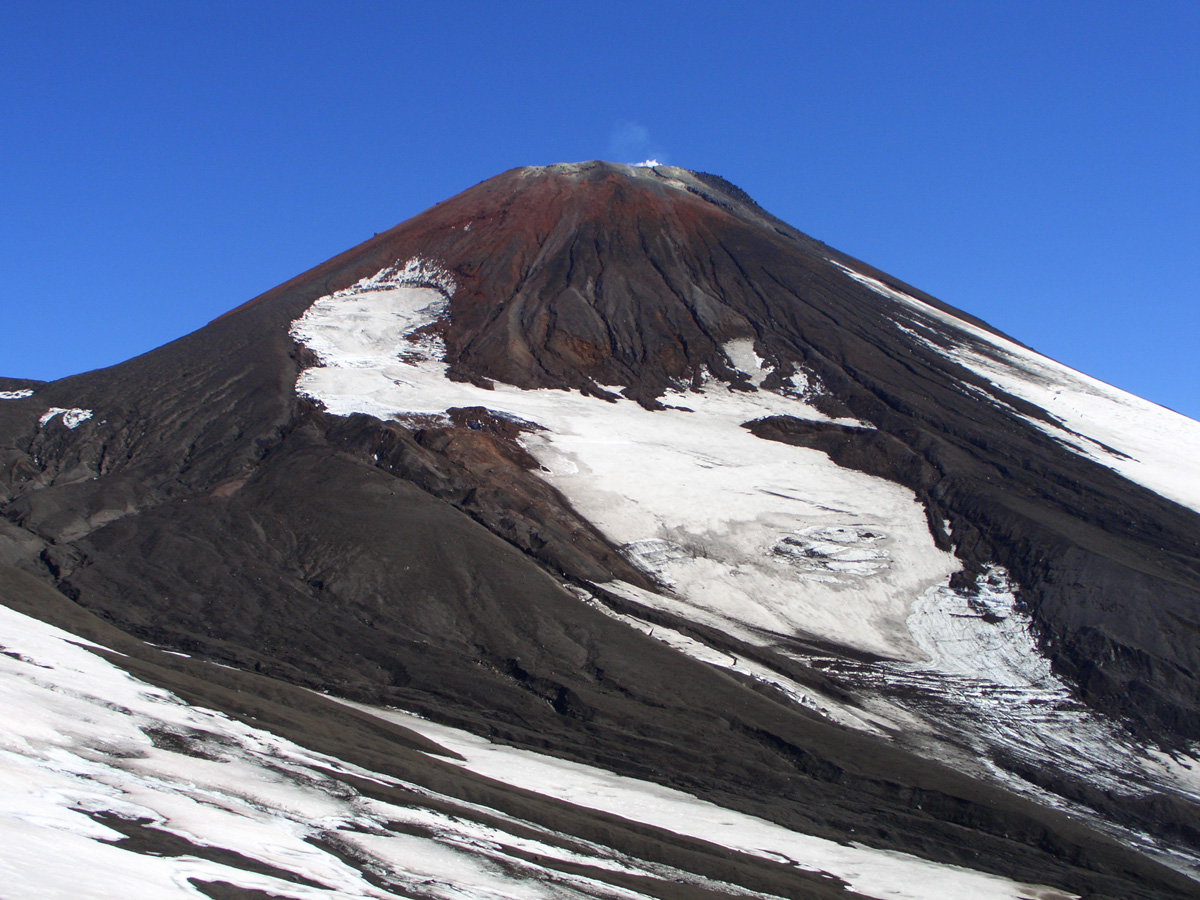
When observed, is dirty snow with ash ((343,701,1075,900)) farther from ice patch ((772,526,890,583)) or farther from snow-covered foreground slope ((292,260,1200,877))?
ice patch ((772,526,890,583))

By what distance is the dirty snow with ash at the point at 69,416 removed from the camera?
40719 millimetres

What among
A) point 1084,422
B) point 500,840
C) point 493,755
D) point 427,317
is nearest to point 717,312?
point 427,317

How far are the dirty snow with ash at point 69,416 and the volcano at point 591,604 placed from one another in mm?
203

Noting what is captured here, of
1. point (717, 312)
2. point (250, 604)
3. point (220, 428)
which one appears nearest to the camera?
point (250, 604)

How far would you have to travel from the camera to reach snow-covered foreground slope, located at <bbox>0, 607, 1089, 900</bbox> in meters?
9.18

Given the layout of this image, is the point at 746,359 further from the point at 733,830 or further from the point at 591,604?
the point at 733,830

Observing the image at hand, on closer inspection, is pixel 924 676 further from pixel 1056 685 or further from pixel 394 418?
pixel 394 418

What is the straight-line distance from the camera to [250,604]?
2791 cm

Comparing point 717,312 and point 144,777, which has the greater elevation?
point 717,312

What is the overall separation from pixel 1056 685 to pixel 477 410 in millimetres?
24579

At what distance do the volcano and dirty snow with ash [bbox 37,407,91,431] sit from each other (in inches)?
8.0

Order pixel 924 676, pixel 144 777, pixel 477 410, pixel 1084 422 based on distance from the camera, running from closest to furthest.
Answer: pixel 144 777 < pixel 924 676 < pixel 477 410 < pixel 1084 422

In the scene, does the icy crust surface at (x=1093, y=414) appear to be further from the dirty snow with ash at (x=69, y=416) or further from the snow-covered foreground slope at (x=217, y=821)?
the dirty snow with ash at (x=69, y=416)

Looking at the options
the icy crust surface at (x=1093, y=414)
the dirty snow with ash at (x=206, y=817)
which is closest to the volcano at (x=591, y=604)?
the dirty snow with ash at (x=206, y=817)
